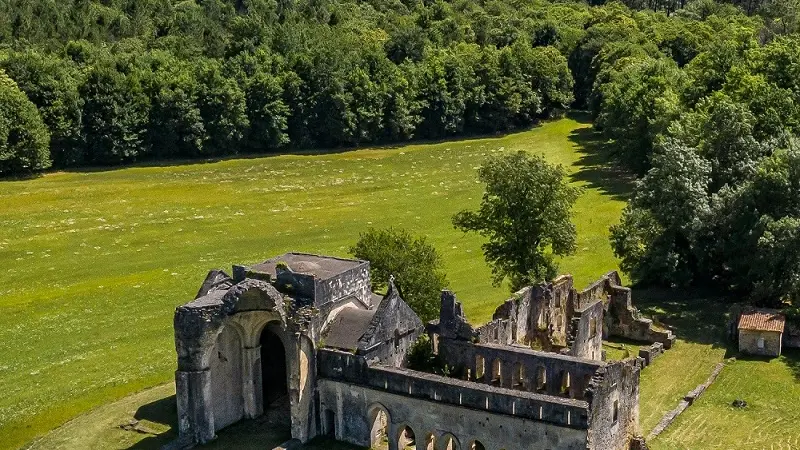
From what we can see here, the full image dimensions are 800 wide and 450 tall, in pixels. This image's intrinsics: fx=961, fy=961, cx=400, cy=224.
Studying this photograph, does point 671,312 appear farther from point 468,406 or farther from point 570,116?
point 570,116

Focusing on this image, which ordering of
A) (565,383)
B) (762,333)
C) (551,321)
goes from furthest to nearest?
(762,333) < (551,321) < (565,383)

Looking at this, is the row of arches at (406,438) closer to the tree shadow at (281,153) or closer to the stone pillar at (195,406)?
the stone pillar at (195,406)

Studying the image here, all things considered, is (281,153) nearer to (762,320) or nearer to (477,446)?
(762,320)

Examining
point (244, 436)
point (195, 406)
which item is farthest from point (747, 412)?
point (195, 406)

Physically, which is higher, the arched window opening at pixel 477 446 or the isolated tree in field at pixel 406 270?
the isolated tree in field at pixel 406 270

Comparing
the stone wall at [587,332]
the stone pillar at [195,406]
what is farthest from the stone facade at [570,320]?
the stone pillar at [195,406]

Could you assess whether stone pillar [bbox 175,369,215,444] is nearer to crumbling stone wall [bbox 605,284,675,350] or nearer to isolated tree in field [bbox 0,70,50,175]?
crumbling stone wall [bbox 605,284,675,350]
